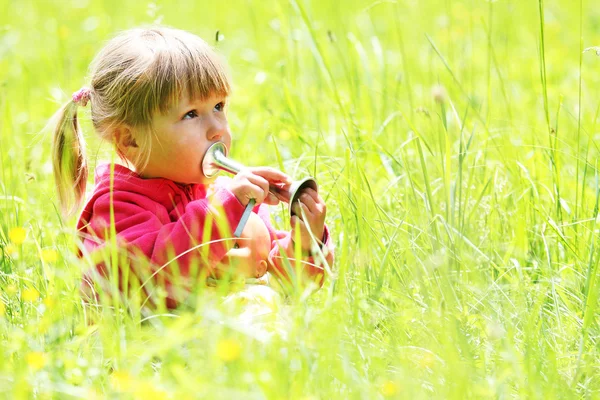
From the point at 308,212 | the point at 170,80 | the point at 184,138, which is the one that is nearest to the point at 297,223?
the point at 308,212

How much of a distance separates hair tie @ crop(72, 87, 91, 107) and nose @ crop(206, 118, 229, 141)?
0.36 meters

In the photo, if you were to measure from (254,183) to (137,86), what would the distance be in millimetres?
388

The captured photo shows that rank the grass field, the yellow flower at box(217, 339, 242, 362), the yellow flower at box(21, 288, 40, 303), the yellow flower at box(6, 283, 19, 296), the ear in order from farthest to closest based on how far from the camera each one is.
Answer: the ear < the yellow flower at box(6, 283, 19, 296) < the yellow flower at box(21, 288, 40, 303) < the grass field < the yellow flower at box(217, 339, 242, 362)

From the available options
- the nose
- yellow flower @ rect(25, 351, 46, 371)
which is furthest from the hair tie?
yellow flower @ rect(25, 351, 46, 371)

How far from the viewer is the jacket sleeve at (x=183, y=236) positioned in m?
2.22

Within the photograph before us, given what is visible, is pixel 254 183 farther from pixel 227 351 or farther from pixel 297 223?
pixel 227 351

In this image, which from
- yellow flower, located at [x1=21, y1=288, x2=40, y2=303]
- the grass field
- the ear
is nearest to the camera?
the grass field

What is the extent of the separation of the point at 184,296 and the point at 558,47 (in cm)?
335

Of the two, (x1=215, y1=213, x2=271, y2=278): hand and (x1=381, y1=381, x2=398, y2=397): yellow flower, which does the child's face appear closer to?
(x1=215, y1=213, x2=271, y2=278): hand

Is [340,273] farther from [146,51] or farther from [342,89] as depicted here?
[342,89]

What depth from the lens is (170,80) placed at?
2.33 metres

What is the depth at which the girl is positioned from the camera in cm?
224

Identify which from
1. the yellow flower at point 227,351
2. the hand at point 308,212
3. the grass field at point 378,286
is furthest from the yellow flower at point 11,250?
the yellow flower at point 227,351

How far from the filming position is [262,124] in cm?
376
